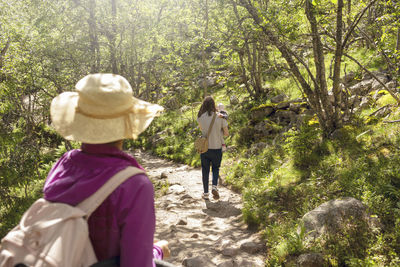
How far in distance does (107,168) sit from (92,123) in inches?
10.1

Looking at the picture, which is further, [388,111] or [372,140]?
[388,111]

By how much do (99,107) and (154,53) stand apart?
1648cm

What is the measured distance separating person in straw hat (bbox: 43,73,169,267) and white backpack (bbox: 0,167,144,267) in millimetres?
37

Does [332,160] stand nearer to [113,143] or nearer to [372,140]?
[372,140]

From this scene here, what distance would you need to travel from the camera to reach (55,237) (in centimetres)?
125

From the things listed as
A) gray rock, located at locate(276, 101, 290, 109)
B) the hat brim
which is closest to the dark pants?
the hat brim

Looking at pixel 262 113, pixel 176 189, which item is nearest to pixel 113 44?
pixel 262 113

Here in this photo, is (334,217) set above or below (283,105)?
below

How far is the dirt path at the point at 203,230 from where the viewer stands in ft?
15.9

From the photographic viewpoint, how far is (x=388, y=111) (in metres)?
8.08

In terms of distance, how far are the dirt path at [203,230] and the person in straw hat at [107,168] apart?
3.49m

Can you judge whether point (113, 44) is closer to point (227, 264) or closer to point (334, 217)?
point (227, 264)

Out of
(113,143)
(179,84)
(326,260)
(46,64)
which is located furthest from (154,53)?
(113,143)

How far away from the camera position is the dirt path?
486cm
